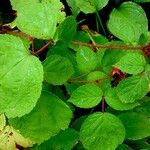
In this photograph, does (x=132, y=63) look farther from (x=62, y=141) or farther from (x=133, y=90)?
(x=62, y=141)

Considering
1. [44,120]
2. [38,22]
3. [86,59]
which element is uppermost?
[38,22]

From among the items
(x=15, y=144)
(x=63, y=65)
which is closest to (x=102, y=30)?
(x=63, y=65)

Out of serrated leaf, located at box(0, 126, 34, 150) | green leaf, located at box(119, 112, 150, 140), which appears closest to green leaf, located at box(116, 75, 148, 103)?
green leaf, located at box(119, 112, 150, 140)

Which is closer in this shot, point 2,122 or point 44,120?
point 44,120

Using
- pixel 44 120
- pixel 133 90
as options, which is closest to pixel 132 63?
pixel 133 90

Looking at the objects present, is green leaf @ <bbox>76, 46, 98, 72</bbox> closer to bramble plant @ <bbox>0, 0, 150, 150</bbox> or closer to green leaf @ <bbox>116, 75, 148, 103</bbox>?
bramble plant @ <bbox>0, 0, 150, 150</bbox>

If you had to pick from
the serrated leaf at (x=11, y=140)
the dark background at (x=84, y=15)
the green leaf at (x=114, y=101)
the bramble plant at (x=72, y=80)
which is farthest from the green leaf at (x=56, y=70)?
the dark background at (x=84, y=15)
